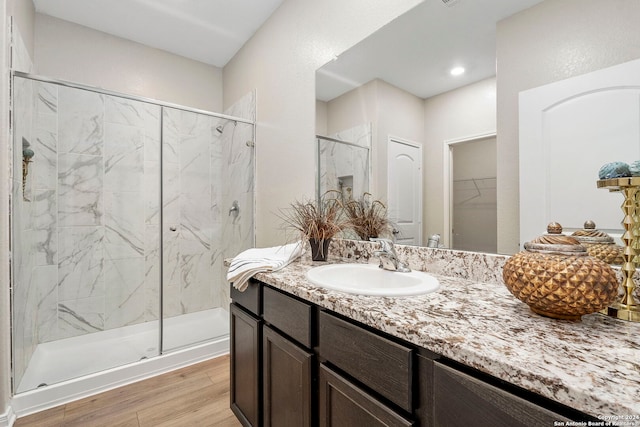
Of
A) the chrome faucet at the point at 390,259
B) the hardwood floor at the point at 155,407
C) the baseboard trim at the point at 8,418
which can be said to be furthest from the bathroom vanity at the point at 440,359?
the baseboard trim at the point at 8,418

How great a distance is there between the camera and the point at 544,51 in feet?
2.88

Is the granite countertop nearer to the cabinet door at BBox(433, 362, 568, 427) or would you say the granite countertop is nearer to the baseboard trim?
the cabinet door at BBox(433, 362, 568, 427)

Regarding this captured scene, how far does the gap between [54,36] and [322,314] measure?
10.0ft

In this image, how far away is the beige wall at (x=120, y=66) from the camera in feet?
7.50

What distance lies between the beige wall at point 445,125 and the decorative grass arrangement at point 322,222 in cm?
47

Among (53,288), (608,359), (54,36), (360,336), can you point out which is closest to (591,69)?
(608,359)

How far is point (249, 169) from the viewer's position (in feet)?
8.52

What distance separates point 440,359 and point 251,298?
35.2 inches

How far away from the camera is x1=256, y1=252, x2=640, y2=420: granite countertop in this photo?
40 cm

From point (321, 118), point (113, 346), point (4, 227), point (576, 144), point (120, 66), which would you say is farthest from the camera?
point (120, 66)

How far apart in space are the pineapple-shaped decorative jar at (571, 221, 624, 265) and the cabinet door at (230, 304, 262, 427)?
113 centimetres

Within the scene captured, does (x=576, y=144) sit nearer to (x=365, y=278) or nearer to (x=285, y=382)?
(x=365, y=278)

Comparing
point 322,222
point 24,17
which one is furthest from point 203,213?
point 24,17

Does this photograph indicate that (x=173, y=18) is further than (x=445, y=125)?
Yes
